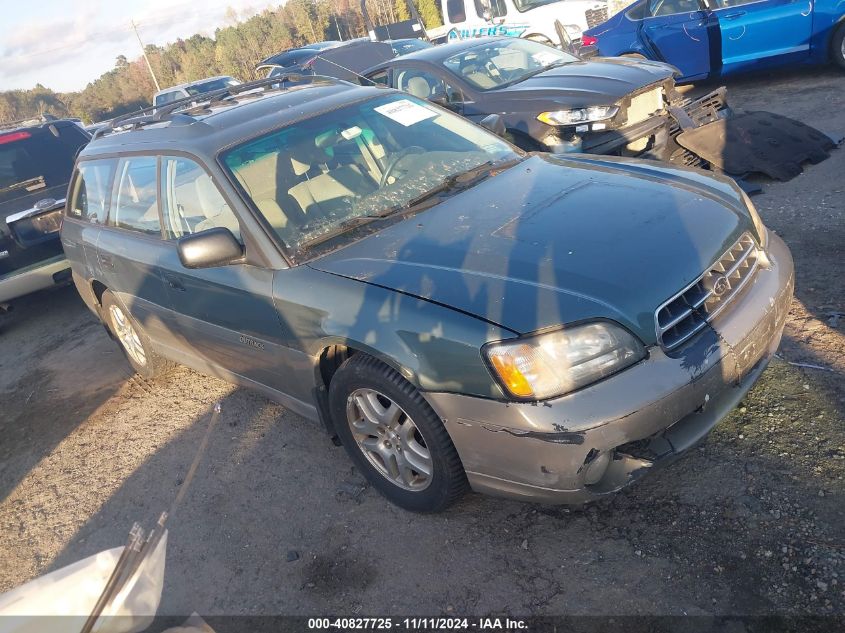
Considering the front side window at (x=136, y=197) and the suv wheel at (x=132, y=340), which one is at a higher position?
the front side window at (x=136, y=197)

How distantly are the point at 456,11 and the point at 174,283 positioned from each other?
1156 centimetres

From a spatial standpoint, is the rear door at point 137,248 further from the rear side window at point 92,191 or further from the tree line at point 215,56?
the tree line at point 215,56

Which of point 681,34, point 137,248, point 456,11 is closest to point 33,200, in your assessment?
point 137,248

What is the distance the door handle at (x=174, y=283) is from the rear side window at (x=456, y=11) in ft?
36.9

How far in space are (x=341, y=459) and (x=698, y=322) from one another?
1.96 meters

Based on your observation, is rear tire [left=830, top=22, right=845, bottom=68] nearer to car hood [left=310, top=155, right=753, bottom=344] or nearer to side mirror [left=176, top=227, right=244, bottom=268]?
car hood [left=310, top=155, right=753, bottom=344]

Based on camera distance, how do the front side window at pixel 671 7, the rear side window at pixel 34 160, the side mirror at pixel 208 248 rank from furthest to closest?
the front side window at pixel 671 7 < the rear side window at pixel 34 160 < the side mirror at pixel 208 248

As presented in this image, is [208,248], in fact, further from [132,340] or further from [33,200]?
[33,200]

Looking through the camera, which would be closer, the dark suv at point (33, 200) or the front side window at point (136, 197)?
the front side window at point (136, 197)

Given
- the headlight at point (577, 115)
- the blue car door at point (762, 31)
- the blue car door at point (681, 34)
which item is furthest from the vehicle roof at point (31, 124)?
the blue car door at point (762, 31)

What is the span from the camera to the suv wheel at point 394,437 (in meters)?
2.68

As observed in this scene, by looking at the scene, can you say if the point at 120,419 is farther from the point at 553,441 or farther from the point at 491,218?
the point at 553,441

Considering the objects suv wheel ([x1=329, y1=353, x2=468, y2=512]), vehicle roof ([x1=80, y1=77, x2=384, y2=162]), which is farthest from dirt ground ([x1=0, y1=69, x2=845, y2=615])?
vehicle roof ([x1=80, y1=77, x2=384, y2=162])

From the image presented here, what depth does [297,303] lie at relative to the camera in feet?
9.93
